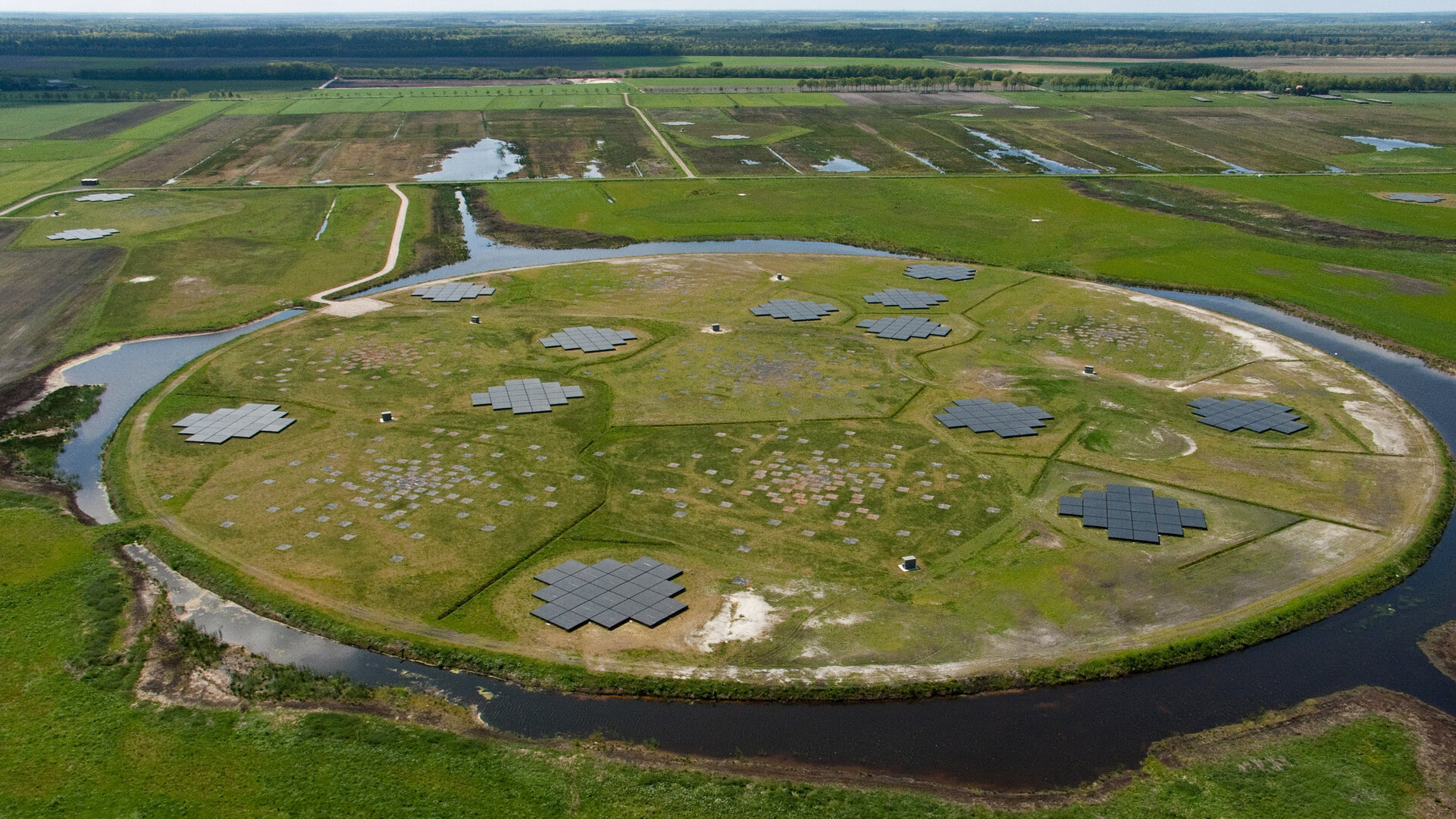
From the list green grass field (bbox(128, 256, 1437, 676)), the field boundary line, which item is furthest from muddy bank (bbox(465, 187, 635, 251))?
the field boundary line

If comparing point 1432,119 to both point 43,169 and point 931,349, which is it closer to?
point 931,349

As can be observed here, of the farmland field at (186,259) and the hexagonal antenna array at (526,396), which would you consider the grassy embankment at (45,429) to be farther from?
the hexagonal antenna array at (526,396)

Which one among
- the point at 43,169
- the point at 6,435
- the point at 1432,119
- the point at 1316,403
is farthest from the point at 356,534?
the point at 1432,119

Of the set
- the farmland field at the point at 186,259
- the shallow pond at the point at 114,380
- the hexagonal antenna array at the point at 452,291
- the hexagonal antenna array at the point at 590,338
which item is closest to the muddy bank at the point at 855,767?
the shallow pond at the point at 114,380

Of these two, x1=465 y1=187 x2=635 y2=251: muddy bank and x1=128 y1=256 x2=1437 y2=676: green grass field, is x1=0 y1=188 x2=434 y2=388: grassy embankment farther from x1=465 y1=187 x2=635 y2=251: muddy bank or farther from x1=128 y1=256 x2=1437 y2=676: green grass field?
x1=128 y1=256 x2=1437 y2=676: green grass field

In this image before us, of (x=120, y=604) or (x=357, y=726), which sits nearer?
(x=357, y=726)

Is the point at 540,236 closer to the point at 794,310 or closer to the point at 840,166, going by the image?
the point at 794,310

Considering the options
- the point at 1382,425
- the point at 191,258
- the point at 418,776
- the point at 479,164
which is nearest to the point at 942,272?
the point at 1382,425

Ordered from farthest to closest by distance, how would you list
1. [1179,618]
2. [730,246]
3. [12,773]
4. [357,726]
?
[730,246] → [1179,618] → [357,726] → [12,773]
